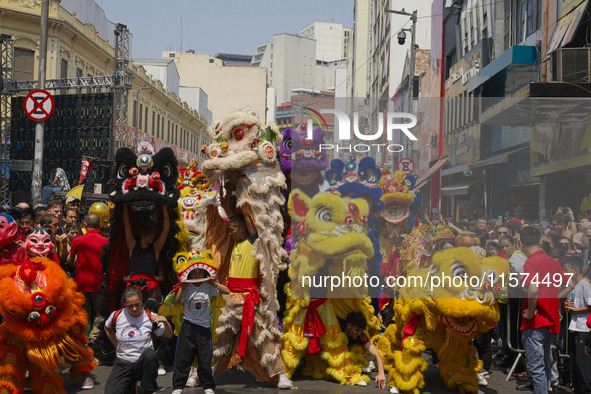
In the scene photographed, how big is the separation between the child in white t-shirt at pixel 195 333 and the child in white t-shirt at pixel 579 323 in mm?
3345

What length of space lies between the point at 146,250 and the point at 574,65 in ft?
34.1

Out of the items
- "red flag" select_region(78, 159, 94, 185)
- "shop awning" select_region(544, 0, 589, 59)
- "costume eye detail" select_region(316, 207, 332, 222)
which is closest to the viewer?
"costume eye detail" select_region(316, 207, 332, 222)

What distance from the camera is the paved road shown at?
691cm

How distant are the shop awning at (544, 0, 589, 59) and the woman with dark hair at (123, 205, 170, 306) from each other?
1050 cm

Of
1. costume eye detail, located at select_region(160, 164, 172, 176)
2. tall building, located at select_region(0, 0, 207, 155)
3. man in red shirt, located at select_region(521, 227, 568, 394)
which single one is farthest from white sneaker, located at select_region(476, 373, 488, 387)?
tall building, located at select_region(0, 0, 207, 155)

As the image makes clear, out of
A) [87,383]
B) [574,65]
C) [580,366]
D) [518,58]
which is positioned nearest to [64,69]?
[518,58]

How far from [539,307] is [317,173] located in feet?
9.18

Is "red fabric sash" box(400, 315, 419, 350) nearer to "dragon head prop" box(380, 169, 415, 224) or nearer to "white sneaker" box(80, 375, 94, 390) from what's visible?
"dragon head prop" box(380, 169, 415, 224)

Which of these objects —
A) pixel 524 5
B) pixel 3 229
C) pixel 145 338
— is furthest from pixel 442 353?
pixel 524 5

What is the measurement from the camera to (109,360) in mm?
7949

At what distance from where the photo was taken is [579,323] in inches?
265

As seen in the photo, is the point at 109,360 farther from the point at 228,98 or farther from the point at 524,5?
the point at 228,98

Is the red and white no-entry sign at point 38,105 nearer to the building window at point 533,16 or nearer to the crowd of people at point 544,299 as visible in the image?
the crowd of people at point 544,299

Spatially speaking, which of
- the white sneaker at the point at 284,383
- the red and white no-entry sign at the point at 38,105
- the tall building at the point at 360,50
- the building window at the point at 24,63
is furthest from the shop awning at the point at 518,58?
the tall building at the point at 360,50
